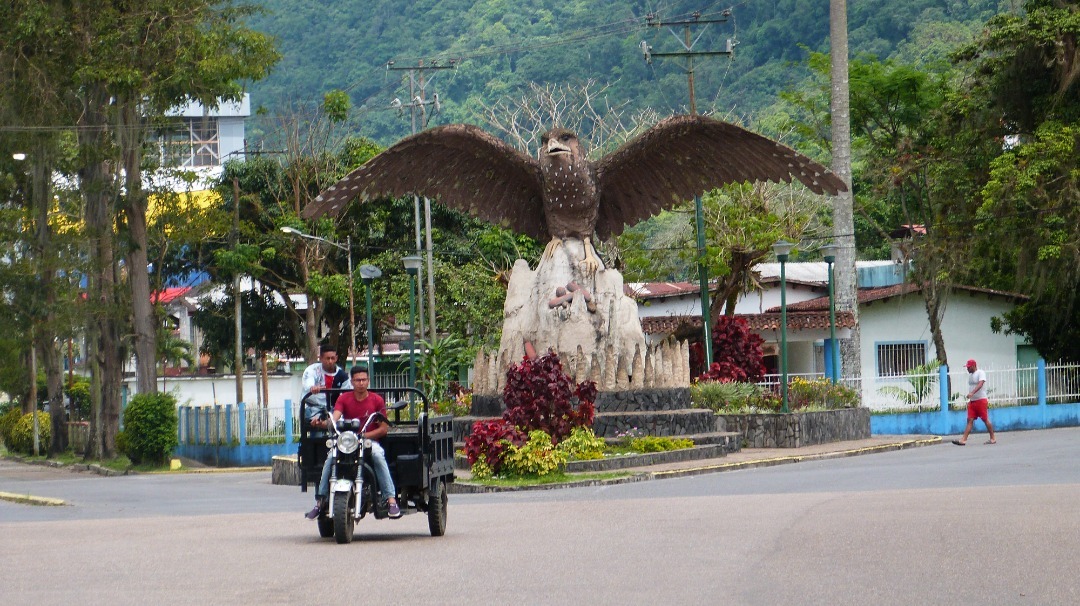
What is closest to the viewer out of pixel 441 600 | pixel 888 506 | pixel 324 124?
pixel 441 600

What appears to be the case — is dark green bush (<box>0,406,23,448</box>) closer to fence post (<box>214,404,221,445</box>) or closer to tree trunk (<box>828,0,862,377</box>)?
fence post (<box>214,404,221,445</box>)

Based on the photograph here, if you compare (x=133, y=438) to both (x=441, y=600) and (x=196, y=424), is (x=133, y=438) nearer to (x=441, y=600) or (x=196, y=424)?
(x=196, y=424)

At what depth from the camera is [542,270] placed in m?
26.3

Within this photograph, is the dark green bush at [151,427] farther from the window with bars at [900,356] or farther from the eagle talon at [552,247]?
the window with bars at [900,356]

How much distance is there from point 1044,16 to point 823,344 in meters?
13.5

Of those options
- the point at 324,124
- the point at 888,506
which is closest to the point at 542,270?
the point at 888,506

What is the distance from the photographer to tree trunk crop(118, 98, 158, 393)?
1409 inches

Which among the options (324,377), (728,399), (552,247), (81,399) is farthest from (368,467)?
(81,399)

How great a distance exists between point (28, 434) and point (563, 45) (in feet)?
148

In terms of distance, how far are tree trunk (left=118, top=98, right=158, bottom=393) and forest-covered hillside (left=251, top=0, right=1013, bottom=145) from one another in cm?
2280

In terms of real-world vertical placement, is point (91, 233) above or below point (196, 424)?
above

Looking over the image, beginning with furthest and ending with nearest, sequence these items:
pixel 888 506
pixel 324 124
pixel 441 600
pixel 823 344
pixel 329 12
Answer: pixel 329 12
pixel 324 124
pixel 823 344
pixel 888 506
pixel 441 600

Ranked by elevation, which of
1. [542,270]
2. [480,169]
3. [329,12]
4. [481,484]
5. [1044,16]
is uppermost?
[329,12]

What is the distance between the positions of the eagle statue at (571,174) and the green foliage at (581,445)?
14.0 ft
